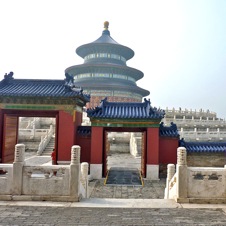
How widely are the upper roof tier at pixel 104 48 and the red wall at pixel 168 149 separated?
33.6 m

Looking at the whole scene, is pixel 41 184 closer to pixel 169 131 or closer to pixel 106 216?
pixel 106 216

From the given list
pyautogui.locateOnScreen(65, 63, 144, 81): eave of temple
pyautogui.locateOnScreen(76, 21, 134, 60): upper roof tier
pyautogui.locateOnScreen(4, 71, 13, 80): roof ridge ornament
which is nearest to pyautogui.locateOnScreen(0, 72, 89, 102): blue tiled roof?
pyautogui.locateOnScreen(4, 71, 13, 80): roof ridge ornament

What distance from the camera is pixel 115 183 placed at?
42.7 ft

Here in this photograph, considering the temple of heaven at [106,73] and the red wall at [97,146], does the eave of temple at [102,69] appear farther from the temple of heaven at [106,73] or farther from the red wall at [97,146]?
the red wall at [97,146]

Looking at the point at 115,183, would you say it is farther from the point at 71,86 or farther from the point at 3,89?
the point at 3,89

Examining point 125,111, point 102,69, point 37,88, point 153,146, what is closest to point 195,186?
point 153,146

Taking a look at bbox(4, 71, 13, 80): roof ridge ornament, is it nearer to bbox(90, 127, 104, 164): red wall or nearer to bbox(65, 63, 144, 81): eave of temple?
bbox(90, 127, 104, 164): red wall

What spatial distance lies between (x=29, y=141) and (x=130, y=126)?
15188 millimetres

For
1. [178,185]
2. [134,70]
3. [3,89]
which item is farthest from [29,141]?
[134,70]

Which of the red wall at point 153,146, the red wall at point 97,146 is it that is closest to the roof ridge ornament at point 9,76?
the red wall at point 97,146

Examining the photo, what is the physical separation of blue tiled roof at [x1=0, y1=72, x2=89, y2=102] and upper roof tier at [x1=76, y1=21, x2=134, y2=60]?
3032 cm

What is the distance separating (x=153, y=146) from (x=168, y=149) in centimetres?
119

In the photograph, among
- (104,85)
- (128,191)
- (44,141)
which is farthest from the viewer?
(104,85)

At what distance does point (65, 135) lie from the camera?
14422 mm
